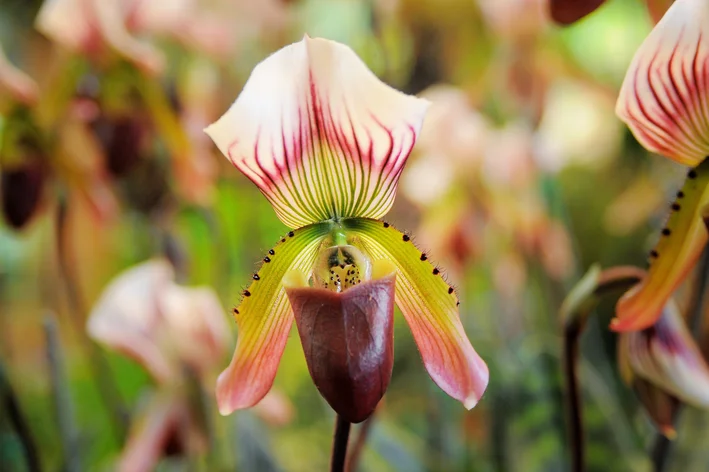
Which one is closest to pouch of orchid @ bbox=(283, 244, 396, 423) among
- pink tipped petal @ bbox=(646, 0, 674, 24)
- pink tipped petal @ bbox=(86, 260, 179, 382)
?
pink tipped petal @ bbox=(646, 0, 674, 24)

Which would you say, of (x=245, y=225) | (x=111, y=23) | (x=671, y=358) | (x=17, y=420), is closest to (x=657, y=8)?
(x=671, y=358)

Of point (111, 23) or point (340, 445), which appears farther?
point (111, 23)

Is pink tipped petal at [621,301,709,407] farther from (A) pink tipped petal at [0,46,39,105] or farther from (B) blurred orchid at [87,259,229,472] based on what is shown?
(A) pink tipped petal at [0,46,39,105]

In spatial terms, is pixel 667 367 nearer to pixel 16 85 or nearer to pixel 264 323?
pixel 264 323

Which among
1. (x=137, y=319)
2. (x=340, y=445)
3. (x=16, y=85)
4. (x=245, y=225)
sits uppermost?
(x=16, y=85)

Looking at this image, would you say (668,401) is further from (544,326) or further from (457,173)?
(544,326)

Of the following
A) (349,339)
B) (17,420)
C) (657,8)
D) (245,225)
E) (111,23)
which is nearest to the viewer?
(349,339)

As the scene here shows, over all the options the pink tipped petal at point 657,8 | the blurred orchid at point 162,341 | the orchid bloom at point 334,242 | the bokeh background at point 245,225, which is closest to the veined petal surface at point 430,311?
the orchid bloom at point 334,242
